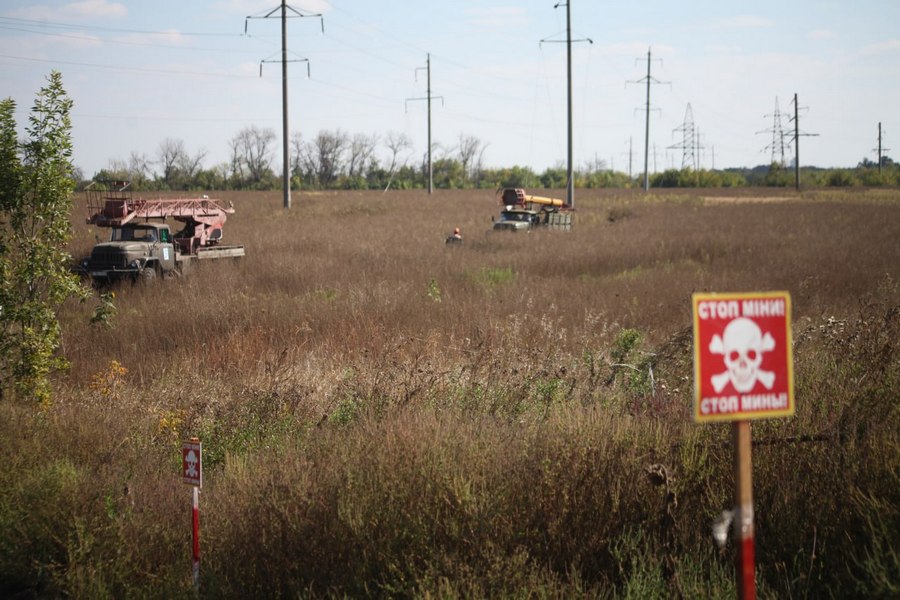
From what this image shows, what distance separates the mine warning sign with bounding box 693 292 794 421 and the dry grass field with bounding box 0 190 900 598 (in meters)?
1.15

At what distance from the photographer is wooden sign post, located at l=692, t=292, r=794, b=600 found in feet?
12.1

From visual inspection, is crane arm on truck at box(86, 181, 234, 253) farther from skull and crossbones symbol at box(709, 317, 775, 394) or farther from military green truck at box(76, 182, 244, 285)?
skull and crossbones symbol at box(709, 317, 775, 394)

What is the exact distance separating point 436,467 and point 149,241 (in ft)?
64.1

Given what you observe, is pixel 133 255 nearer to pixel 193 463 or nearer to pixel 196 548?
pixel 193 463

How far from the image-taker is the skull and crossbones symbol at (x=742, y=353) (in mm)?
3744

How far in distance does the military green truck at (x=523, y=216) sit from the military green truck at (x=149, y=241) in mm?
12006

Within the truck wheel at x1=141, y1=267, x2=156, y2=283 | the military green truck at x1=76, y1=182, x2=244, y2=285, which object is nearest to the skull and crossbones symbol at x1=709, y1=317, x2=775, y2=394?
the military green truck at x1=76, y1=182, x2=244, y2=285

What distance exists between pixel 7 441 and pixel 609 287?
44.4 ft

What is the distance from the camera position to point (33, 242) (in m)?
10.1

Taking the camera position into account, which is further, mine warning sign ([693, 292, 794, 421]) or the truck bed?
the truck bed

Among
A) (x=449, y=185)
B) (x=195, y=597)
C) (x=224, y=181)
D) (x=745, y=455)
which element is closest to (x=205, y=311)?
(x=195, y=597)

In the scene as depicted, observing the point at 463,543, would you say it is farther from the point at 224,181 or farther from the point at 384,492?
the point at 224,181

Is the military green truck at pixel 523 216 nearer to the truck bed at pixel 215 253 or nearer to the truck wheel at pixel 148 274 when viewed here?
Result: the truck bed at pixel 215 253

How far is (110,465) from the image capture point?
752cm
